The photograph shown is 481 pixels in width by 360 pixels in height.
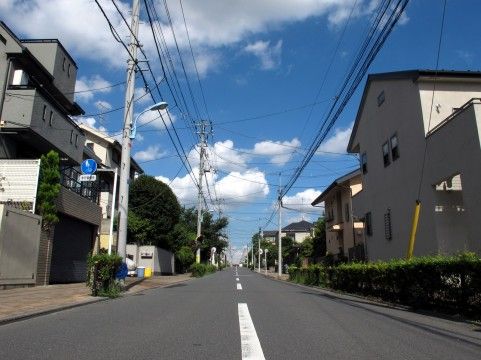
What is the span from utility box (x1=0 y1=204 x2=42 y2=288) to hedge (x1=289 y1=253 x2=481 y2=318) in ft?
41.9

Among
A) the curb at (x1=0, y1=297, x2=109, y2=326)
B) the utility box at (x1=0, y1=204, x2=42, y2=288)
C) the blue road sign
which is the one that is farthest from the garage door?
the curb at (x1=0, y1=297, x2=109, y2=326)

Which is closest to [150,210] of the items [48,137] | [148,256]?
[148,256]

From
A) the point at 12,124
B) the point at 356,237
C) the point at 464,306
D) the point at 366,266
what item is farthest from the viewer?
the point at 356,237

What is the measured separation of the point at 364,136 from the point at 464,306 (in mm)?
17227

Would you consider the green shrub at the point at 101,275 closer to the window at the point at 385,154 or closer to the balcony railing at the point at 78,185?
the balcony railing at the point at 78,185

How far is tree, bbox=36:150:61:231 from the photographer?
741 inches

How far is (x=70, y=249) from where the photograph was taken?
23.7 metres

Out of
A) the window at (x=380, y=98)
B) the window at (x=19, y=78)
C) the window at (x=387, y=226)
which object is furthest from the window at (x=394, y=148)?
the window at (x=19, y=78)

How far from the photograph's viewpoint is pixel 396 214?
22.8m

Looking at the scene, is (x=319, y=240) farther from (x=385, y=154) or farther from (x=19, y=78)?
(x=19, y=78)

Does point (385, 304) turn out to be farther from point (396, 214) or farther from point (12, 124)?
point (12, 124)

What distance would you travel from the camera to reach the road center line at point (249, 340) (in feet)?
21.3

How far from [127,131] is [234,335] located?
12639 millimetres

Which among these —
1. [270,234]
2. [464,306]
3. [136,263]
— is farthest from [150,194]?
[270,234]
